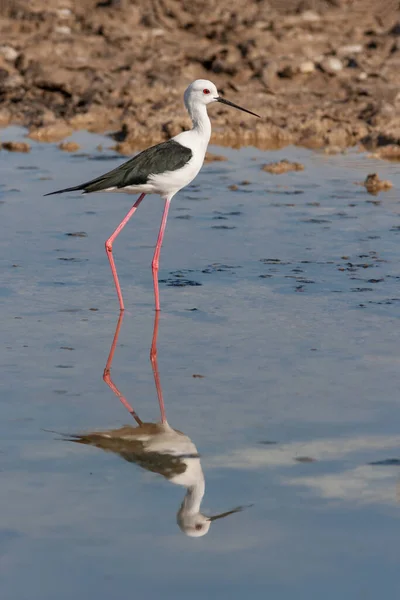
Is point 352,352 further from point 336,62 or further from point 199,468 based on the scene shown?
point 336,62

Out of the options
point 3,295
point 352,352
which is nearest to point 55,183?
point 3,295

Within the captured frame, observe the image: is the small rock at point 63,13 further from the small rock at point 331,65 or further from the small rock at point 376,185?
A: the small rock at point 376,185

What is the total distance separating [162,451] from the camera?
4.37 metres

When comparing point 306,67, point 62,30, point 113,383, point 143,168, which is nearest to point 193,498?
point 113,383

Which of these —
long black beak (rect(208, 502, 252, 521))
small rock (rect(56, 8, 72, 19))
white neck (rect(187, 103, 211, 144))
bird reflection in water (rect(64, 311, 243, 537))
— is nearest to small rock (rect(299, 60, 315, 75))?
small rock (rect(56, 8, 72, 19))

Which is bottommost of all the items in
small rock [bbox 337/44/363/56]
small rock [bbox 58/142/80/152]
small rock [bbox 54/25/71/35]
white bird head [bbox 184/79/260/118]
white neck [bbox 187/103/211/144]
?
small rock [bbox 58/142/80/152]

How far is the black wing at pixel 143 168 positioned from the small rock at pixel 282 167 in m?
3.01

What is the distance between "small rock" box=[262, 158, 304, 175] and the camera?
9.84 m

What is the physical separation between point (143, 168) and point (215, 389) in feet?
6.94

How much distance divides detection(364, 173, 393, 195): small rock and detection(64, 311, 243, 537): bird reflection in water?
4714 millimetres

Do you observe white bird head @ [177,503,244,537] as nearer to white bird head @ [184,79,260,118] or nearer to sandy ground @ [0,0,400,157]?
white bird head @ [184,79,260,118]

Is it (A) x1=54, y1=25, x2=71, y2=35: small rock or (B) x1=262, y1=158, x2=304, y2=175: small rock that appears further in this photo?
(A) x1=54, y1=25, x2=71, y2=35: small rock

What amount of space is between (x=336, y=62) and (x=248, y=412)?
899 centimetres

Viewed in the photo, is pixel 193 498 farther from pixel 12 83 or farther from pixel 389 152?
pixel 12 83
